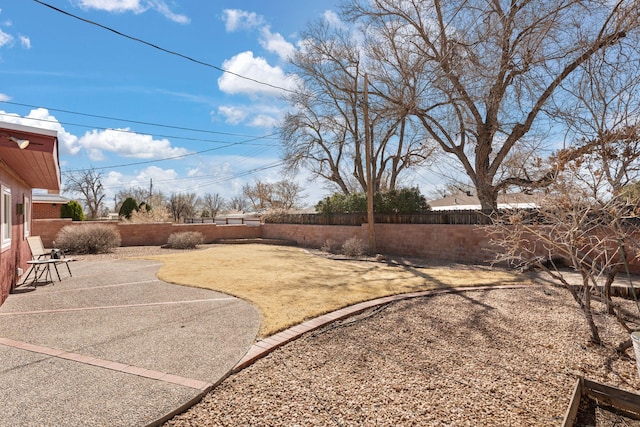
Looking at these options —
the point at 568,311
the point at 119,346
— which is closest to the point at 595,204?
the point at 568,311

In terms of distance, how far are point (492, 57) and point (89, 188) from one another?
50.4 m

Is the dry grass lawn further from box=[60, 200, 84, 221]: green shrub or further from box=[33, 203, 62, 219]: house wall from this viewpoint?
box=[33, 203, 62, 219]: house wall

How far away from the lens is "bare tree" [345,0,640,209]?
20.4 feet

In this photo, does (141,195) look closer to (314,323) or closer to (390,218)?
(390,218)

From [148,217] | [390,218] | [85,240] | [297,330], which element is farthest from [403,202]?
[148,217]

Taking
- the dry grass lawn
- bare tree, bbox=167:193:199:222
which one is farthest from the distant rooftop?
the dry grass lawn

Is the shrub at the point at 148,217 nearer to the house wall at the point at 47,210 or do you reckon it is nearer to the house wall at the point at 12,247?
the house wall at the point at 47,210

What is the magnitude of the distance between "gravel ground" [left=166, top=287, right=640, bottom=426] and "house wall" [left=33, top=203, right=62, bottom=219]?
2699 cm

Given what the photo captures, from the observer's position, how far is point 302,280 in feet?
25.3

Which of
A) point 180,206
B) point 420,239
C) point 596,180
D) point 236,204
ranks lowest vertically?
point 420,239

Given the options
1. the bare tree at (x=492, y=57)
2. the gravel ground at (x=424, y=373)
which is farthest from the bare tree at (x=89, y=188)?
the gravel ground at (x=424, y=373)

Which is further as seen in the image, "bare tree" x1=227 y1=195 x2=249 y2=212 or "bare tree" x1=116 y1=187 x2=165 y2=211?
"bare tree" x1=227 y1=195 x2=249 y2=212

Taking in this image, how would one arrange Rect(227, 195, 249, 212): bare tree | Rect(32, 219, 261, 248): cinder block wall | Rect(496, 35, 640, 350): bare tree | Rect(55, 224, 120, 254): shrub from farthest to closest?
Rect(227, 195, 249, 212): bare tree → Rect(32, 219, 261, 248): cinder block wall → Rect(55, 224, 120, 254): shrub → Rect(496, 35, 640, 350): bare tree

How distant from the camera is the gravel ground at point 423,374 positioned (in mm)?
2684
